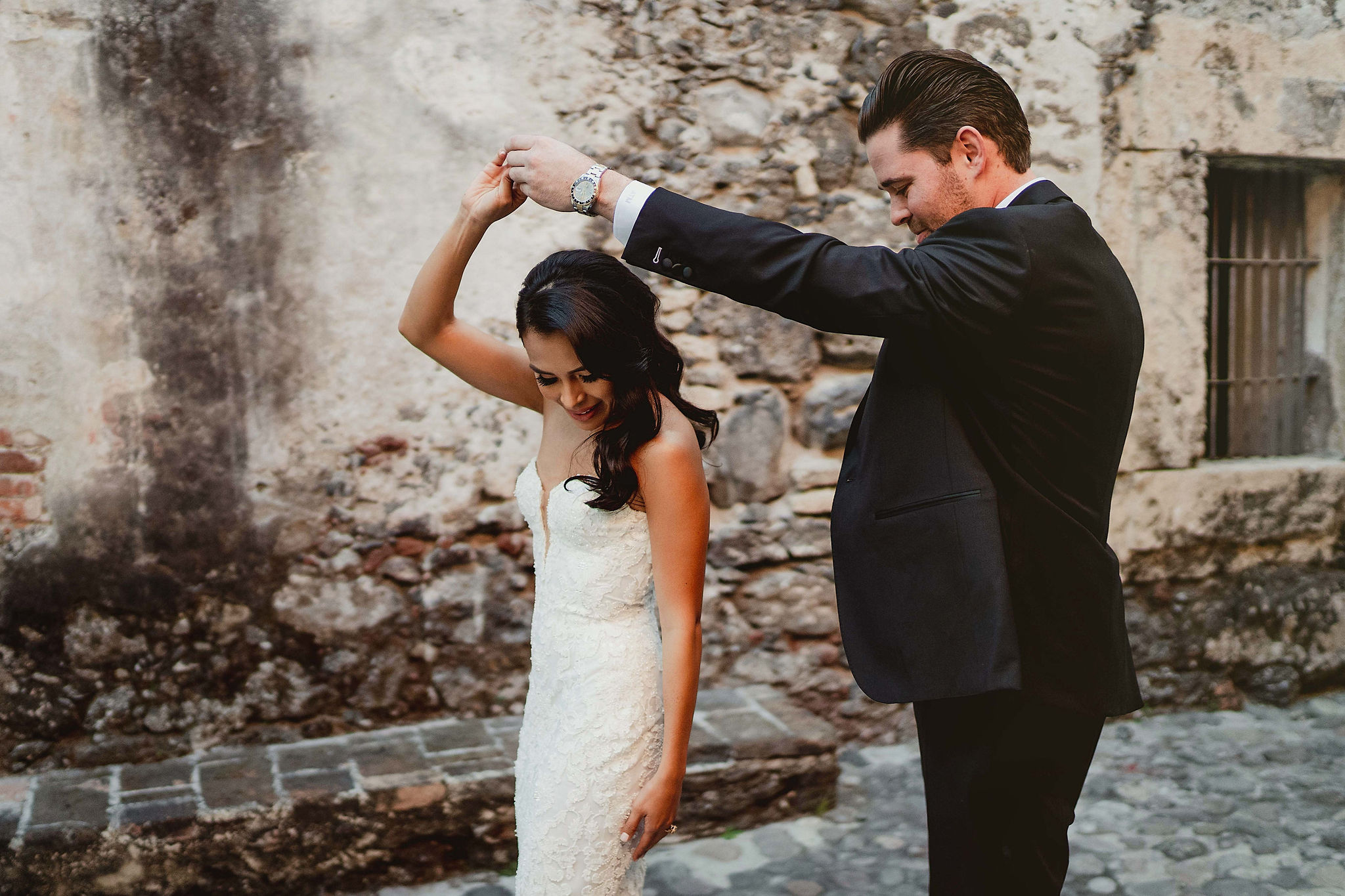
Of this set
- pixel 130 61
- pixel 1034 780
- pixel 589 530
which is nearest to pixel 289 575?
pixel 130 61

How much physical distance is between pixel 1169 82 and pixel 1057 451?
3.15 m

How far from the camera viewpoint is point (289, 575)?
356 cm

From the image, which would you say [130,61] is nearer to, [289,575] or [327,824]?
[289,575]

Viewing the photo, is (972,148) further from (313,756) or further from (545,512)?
(313,756)

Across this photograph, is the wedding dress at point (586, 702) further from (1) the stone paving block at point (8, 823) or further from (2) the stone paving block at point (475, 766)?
(1) the stone paving block at point (8, 823)

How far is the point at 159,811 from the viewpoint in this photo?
298cm

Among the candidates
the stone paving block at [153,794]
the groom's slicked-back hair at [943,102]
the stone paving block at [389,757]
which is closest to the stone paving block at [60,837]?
the stone paving block at [153,794]

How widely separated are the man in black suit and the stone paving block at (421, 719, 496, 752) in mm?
1942

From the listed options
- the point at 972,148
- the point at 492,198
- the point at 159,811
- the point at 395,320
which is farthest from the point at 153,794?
the point at 972,148

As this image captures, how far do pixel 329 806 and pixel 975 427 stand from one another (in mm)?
2230

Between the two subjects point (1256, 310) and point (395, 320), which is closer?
point (395, 320)

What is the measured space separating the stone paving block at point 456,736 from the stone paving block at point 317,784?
0.31 meters

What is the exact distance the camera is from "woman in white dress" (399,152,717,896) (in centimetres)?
188

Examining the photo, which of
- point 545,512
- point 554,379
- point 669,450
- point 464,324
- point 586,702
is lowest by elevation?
point 586,702
